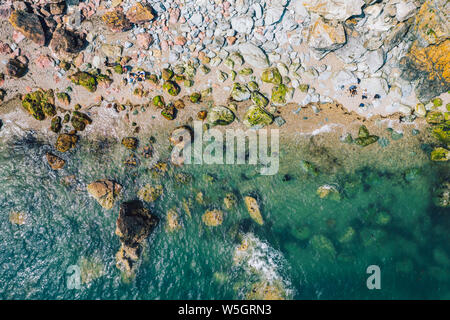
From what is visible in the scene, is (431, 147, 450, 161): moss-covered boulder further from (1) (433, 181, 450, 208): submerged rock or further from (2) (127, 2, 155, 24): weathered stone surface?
(2) (127, 2, 155, 24): weathered stone surface

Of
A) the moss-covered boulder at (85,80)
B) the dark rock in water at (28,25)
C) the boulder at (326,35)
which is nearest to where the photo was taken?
the boulder at (326,35)

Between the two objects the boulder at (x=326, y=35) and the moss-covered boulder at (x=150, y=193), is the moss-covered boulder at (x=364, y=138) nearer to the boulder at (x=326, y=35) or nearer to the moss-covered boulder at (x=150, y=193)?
the boulder at (x=326, y=35)

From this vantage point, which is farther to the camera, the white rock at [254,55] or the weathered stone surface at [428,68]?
the white rock at [254,55]

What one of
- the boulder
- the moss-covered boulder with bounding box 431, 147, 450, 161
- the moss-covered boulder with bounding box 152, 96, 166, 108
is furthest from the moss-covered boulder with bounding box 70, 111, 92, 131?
the moss-covered boulder with bounding box 431, 147, 450, 161

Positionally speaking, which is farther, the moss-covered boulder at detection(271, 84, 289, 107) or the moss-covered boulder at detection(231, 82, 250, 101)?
the moss-covered boulder at detection(271, 84, 289, 107)

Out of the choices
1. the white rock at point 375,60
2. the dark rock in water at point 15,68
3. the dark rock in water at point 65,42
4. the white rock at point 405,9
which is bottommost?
the dark rock in water at point 15,68

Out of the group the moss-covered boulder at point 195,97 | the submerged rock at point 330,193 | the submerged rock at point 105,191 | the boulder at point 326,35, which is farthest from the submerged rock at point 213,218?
the boulder at point 326,35

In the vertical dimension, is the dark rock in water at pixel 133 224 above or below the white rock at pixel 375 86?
below
